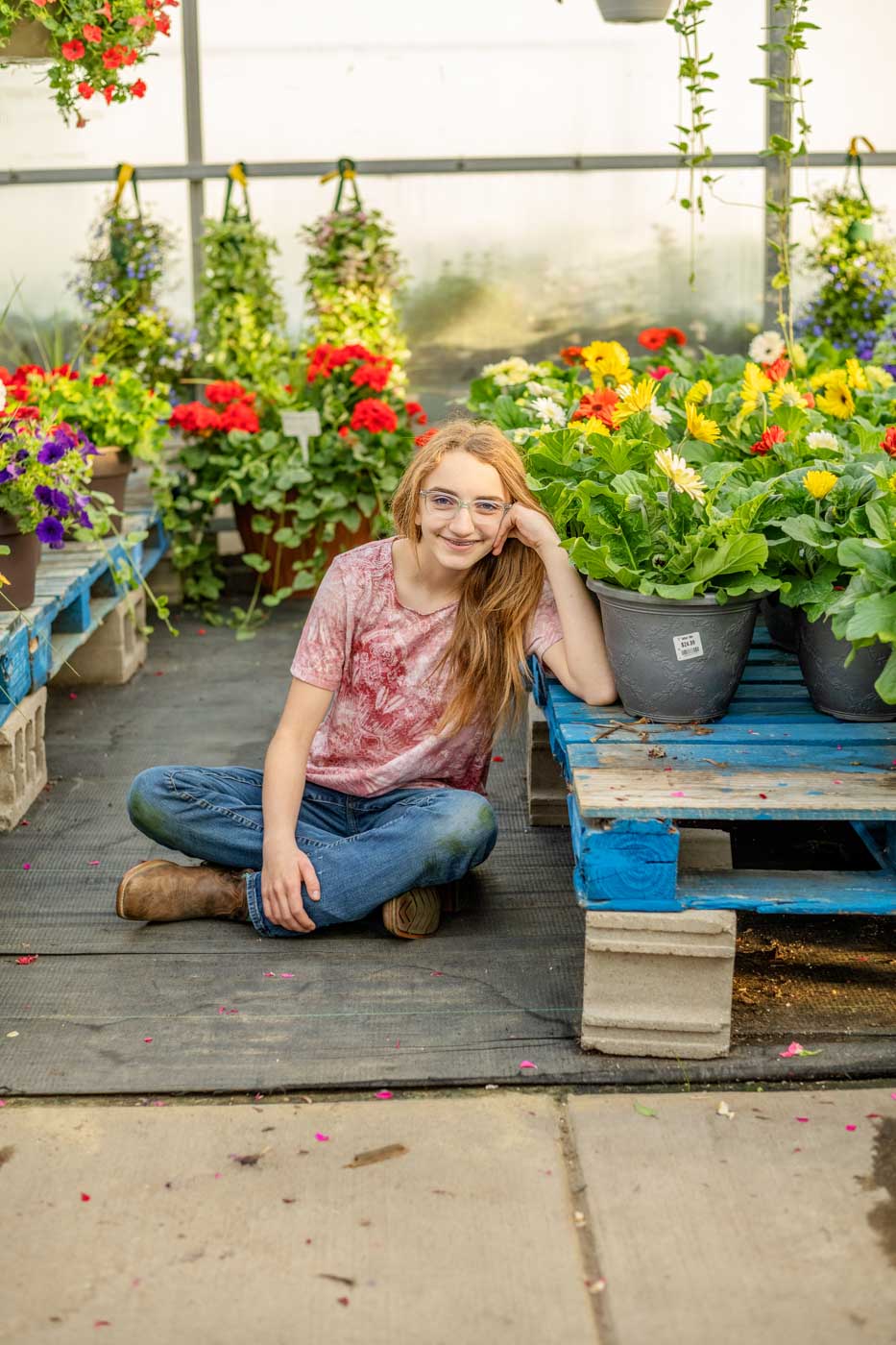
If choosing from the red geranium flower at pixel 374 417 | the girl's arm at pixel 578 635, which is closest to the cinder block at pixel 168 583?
the red geranium flower at pixel 374 417

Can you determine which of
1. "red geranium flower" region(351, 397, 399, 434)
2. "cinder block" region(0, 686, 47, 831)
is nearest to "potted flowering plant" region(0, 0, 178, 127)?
"cinder block" region(0, 686, 47, 831)

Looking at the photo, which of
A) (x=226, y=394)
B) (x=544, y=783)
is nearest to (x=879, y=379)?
(x=544, y=783)

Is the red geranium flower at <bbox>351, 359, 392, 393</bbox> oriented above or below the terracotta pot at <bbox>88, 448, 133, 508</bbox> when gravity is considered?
above

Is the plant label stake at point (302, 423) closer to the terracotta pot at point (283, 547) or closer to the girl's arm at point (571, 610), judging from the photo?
the terracotta pot at point (283, 547)

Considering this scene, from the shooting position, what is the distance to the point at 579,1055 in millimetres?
2262

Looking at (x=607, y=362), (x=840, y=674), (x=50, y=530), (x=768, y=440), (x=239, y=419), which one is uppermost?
(x=607, y=362)

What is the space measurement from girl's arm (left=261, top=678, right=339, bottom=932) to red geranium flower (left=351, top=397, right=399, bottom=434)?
265 cm

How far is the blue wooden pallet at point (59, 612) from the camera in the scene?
10.5 ft

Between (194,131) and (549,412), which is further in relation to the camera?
(194,131)

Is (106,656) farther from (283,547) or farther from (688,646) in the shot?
(688,646)

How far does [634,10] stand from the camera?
5.09 m

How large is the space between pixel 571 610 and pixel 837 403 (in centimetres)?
116

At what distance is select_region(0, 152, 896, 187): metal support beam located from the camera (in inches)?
250

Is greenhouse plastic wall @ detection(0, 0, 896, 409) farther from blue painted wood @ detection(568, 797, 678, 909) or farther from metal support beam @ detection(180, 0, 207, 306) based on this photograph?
blue painted wood @ detection(568, 797, 678, 909)
